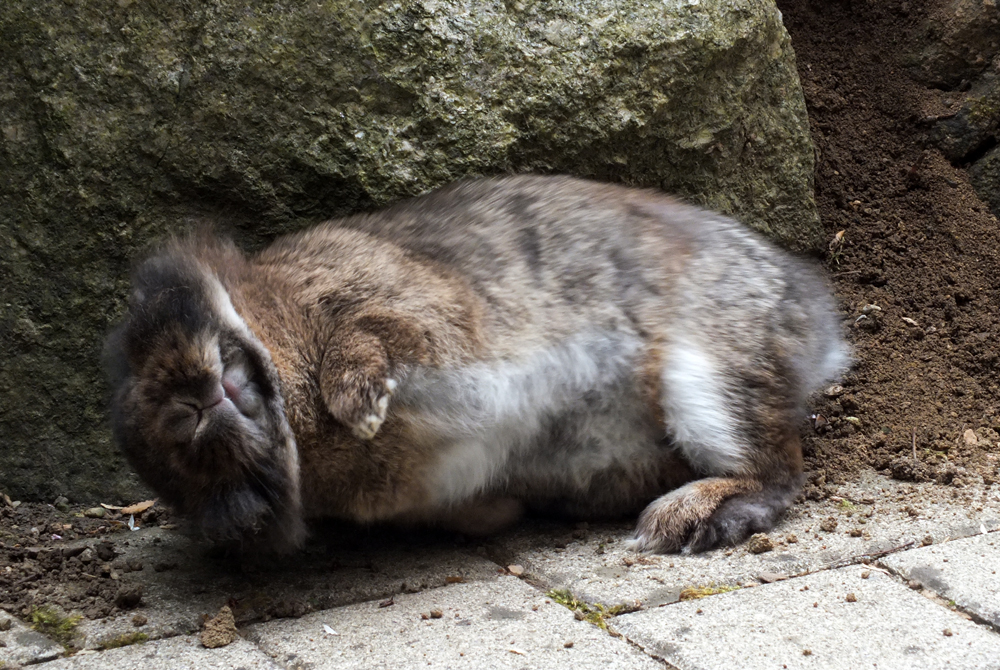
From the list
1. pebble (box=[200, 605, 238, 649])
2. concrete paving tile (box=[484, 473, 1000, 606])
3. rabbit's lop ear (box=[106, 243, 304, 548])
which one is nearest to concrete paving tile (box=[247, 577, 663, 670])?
pebble (box=[200, 605, 238, 649])

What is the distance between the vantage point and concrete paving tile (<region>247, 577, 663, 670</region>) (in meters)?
2.77

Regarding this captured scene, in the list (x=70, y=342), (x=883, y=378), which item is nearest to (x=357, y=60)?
(x=70, y=342)

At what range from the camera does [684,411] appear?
12.1ft

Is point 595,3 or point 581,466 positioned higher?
point 595,3

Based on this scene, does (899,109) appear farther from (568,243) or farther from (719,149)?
(568,243)

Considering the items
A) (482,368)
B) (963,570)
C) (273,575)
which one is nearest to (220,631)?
(273,575)

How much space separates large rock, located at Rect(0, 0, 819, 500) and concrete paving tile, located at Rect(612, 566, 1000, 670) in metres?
1.93

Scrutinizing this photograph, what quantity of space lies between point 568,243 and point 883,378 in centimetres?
171

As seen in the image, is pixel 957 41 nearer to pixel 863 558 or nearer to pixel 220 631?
pixel 863 558

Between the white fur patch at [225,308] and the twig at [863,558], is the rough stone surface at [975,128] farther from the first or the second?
the white fur patch at [225,308]

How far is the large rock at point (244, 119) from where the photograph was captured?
3.77 meters

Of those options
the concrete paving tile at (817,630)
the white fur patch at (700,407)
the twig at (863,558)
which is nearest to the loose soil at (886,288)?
the white fur patch at (700,407)

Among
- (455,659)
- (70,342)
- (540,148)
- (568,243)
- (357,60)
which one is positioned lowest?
(455,659)

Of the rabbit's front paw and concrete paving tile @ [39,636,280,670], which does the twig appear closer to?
the rabbit's front paw
